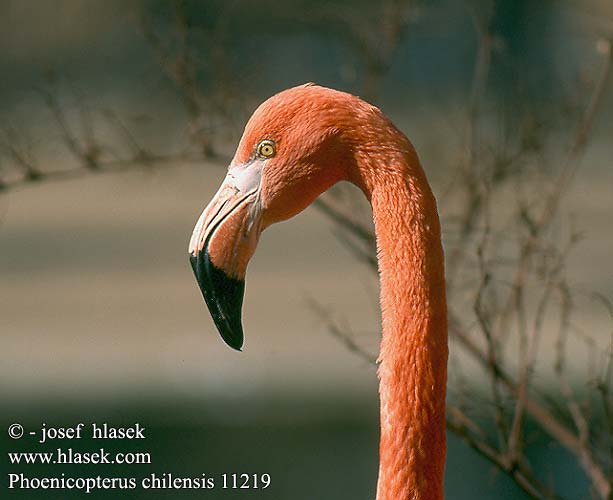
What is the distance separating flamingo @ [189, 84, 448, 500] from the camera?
8.24 feet

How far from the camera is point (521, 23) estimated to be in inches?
473

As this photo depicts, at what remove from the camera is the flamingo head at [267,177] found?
2566mm

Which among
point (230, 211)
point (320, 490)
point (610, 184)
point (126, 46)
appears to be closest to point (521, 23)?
point (610, 184)

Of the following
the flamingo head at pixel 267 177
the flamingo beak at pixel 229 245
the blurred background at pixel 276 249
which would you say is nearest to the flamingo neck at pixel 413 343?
the flamingo head at pixel 267 177

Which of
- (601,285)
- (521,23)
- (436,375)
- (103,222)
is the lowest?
(436,375)

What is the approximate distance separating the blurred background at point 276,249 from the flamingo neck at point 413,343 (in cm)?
63

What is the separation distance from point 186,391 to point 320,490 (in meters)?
2.08

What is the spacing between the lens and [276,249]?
43.9 feet

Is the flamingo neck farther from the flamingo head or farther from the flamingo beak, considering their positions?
the flamingo beak

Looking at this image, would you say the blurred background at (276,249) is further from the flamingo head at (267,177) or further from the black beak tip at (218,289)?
the black beak tip at (218,289)

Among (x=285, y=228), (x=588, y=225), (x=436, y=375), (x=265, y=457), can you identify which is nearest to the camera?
(x=436, y=375)

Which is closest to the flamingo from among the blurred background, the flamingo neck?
the flamingo neck

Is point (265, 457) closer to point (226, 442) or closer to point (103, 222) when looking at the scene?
point (226, 442)

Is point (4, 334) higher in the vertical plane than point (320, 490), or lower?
higher
